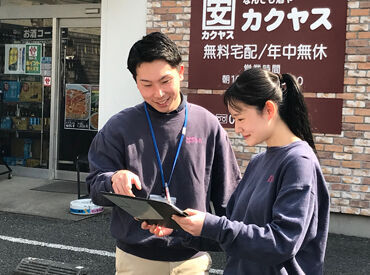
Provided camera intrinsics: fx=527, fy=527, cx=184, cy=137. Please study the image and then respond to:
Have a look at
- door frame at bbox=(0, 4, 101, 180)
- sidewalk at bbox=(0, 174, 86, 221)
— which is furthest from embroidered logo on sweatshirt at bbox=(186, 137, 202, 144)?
door frame at bbox=(0, 4, 101, 180)

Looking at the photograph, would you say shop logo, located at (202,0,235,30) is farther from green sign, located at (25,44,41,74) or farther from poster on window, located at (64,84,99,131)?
green sign, located at (25,44,41,74)

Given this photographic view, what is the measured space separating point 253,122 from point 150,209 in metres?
Answer: 0.46

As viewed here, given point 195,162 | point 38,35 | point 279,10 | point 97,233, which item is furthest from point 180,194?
point 38,35

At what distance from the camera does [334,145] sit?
5941mm

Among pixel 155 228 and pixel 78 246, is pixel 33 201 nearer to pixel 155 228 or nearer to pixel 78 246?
pixel 78 246

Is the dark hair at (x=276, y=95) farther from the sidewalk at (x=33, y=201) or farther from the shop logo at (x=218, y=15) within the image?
the sidewalk at (x=33, y=201)

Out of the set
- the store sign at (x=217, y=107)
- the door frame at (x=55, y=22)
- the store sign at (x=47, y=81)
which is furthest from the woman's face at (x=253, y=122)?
the store sign at (x=47, y=81)

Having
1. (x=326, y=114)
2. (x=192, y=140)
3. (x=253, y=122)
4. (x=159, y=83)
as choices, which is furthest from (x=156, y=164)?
(x=326, y=114)

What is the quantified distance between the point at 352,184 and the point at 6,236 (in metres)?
3.86

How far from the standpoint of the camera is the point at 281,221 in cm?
162

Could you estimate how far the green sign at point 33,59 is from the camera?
28.7 feet

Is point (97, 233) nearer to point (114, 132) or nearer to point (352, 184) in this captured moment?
point (352, 184)

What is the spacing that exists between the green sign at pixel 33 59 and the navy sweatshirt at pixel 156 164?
684cm

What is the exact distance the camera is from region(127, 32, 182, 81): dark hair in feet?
7.22
